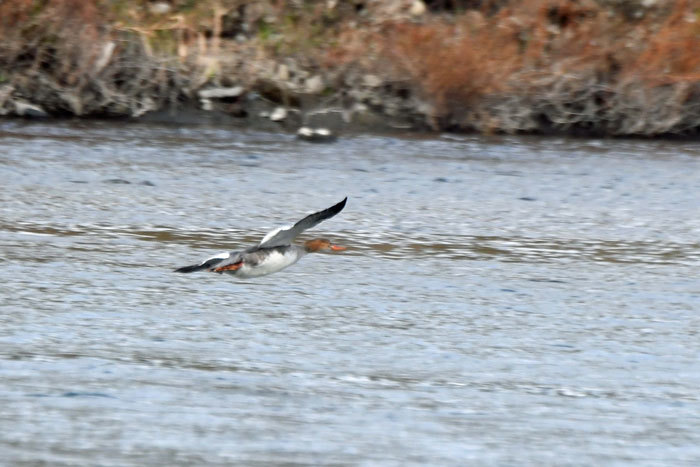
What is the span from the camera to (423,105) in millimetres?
16594

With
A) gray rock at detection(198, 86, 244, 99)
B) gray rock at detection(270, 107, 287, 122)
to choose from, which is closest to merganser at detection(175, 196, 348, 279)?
gray rock at detection(270, 107, 287, 122)

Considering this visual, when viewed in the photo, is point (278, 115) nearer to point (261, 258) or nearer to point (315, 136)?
point (315, 136)

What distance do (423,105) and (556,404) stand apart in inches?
415

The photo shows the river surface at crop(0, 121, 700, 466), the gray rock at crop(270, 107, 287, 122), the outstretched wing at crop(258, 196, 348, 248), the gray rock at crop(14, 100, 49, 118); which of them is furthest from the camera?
the gray rock at crop(270, 107, 287, 122)

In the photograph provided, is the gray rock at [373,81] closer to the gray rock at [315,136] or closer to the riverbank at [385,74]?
the riverbank at [385,74]

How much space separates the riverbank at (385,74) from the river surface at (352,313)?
2.14m

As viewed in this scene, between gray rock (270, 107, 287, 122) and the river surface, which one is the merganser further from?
gray rock (270, 107, 287, 122)

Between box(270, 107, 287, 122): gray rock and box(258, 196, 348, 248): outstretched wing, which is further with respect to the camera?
box(270, 107, 287, 122): gray rock

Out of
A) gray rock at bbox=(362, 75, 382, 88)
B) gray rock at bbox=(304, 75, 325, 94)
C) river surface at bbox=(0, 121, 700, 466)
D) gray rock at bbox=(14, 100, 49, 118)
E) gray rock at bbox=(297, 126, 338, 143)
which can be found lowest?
river surface at bbox=(0, 121, 700, 466)

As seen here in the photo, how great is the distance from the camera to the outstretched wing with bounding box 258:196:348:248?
7582 mm

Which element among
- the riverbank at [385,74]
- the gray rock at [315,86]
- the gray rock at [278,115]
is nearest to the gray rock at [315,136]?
the riverbank at [385,74]

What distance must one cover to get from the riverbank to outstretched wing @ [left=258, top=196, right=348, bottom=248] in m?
8.51

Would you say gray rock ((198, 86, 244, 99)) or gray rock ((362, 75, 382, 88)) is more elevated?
gray rock ((362, 75, 382, 88))

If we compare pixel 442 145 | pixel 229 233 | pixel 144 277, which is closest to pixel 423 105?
pixel 442 145
